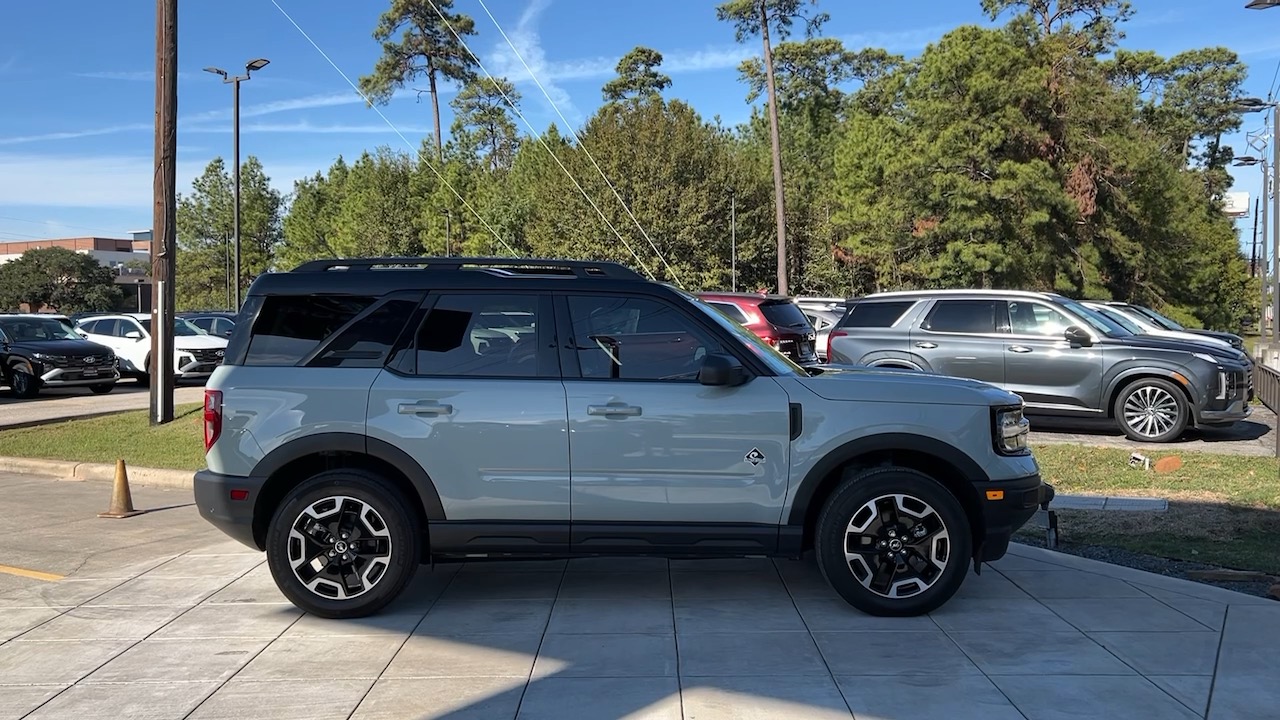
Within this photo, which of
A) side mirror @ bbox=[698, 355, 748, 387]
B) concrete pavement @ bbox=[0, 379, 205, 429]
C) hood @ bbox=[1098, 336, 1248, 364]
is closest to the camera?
side mirror @ bbox=[698, 355, 748, 387]

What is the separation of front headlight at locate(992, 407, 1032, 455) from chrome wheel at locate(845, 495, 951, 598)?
564mm

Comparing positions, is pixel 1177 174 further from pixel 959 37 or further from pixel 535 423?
pixel 535 423

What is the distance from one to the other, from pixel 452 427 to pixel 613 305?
3.72ft

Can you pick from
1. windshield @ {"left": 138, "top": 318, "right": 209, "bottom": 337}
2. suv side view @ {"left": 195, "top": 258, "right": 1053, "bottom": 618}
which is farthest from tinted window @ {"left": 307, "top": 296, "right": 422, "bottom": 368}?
windshield @ {"left": 138, "top": 318, "right": 209, "bottom": 337}

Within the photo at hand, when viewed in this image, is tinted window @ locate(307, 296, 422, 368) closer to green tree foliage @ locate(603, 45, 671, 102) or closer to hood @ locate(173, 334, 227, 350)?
hood @ locate(173, 334, 227, 350)

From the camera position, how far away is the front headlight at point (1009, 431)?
552cm

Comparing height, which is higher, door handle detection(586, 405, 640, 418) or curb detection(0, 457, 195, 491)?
door handle detection(586, 405, 640, 418)

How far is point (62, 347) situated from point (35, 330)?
1.41 metres

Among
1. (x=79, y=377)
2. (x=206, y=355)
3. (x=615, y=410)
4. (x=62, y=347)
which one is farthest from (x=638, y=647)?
(x=206, y=355)

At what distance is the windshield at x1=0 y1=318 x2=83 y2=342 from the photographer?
20109 mm

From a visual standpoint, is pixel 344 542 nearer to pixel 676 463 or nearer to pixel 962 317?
pixel 676 463

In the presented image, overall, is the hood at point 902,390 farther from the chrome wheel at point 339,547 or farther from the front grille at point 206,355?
the front grille at point 206,355

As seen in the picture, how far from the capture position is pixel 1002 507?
5473mm

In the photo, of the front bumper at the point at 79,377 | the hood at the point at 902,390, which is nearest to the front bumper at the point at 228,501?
the hood at the point at 902,390
